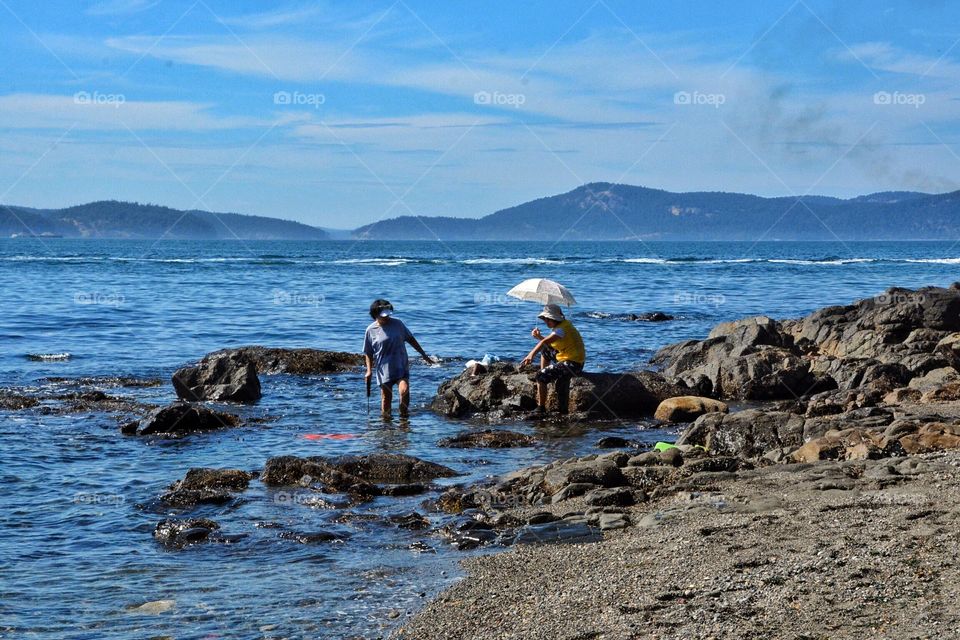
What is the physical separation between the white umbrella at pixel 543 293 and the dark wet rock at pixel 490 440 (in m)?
3.13

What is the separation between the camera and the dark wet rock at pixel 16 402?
17.8m

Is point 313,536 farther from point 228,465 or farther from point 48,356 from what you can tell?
point 48,356

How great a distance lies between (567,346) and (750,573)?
33.0 feet

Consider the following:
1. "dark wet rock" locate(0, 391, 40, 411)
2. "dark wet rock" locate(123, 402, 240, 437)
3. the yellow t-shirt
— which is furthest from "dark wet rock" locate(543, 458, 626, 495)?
"dark wet rock" locate(0, 391, 40, 411)

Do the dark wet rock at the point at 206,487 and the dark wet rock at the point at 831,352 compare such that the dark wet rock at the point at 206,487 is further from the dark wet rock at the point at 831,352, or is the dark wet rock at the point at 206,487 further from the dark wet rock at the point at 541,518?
the dark wet rock at the point at 831,352

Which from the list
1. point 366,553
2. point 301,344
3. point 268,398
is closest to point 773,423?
point 366,553

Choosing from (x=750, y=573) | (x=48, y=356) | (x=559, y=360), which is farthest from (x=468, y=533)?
(x=48, y=356)

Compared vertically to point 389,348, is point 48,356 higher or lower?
lower

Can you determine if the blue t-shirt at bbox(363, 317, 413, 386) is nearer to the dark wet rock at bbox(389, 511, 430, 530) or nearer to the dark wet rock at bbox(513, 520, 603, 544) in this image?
the dark wet rock at bbox(389, 511, 430, 530)

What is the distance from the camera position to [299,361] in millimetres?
A: 23078

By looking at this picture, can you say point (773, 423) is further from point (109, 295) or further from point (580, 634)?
point (109, 295)

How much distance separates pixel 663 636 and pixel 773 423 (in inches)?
302

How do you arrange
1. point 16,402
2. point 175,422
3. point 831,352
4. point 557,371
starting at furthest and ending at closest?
point 831,352 → point 16,402 → point 557,371 → point 175,422

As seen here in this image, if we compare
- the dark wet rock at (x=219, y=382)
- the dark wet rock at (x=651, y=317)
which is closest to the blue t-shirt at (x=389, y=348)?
the dark wet rock at (x=219, y=382)
